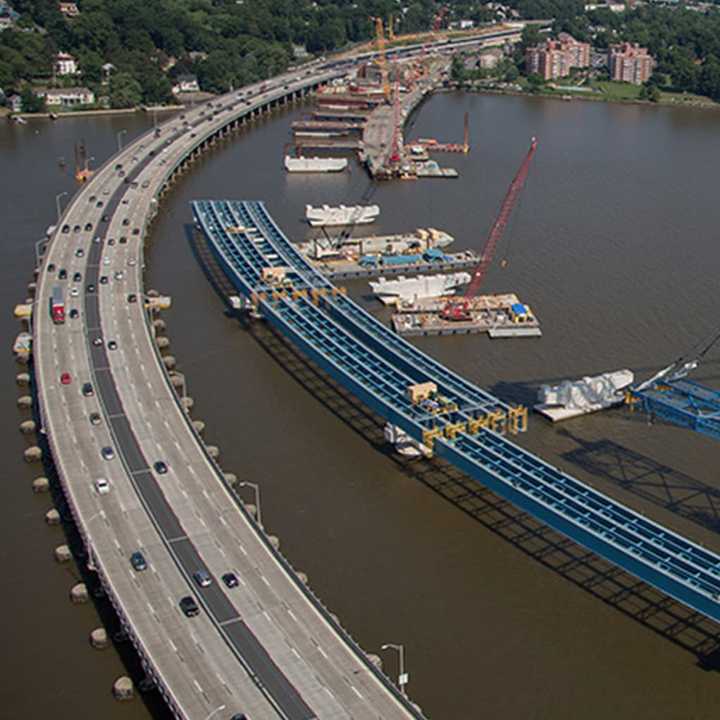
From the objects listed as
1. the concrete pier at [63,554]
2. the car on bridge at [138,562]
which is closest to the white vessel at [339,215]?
the concrete pier at [63,554]

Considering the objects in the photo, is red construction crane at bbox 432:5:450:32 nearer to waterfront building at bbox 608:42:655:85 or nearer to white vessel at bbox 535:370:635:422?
waterfront building at bbox 608:42:655:85

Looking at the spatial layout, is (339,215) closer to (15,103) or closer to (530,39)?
(15,103)

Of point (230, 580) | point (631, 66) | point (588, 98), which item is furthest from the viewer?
point (631, 66)

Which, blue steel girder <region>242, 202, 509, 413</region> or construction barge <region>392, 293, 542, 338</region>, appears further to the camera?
construction barge <region>392, 293, 542, 338</region>

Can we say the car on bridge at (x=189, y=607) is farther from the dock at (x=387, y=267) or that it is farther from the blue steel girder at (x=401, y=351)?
the dock at (x=387, y=267)

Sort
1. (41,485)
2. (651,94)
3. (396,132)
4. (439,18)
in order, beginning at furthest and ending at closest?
(439,18) < (651,94) < (396,132) < (41,485)

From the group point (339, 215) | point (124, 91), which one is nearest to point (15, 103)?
point (124, 91)

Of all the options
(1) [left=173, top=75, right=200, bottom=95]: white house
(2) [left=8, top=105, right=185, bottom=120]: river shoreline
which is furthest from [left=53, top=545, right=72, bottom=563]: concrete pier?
(1) [left=173, top=75, right=200, bottom=95]: white house
